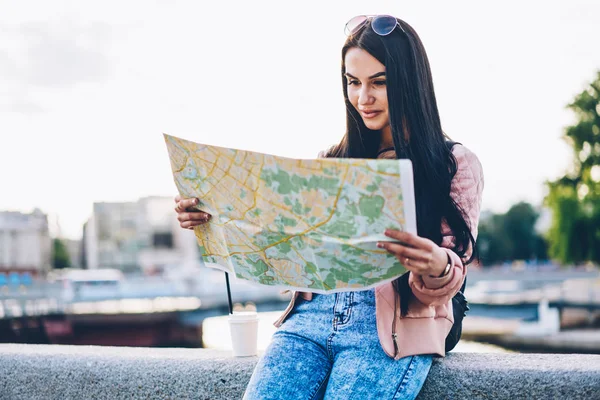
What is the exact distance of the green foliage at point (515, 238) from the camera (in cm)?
6875

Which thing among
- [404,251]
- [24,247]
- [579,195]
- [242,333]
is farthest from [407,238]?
[24,247]

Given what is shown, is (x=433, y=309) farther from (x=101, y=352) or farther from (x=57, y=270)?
(x=57, y=270)

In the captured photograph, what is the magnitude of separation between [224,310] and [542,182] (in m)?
14.9

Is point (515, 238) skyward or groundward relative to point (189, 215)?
groundward

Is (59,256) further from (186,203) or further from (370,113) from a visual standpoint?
(370,113)

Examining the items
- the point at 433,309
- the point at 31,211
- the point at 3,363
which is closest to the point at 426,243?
the point at 433,309

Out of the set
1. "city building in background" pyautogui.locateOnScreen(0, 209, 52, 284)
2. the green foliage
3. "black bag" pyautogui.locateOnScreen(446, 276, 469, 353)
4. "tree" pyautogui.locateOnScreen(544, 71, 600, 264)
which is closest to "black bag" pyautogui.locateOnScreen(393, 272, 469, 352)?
"black bag" pyautogui.locateOnScreen(446, 276, 469, 353)

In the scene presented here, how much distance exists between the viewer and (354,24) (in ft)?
6.56

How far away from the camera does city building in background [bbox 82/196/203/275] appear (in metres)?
70.1

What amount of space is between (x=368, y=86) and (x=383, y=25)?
18cm

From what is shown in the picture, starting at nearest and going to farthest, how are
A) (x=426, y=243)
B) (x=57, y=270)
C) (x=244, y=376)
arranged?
(x=426, y=243) → (x=244, y=376) → (x=57, y=270)

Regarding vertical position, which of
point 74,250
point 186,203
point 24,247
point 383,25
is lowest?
point 74,250

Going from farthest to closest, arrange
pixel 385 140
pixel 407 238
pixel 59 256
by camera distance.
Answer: pixel 59 256 < pixel 385 140 < pixel 407 238

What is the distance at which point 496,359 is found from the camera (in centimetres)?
206
